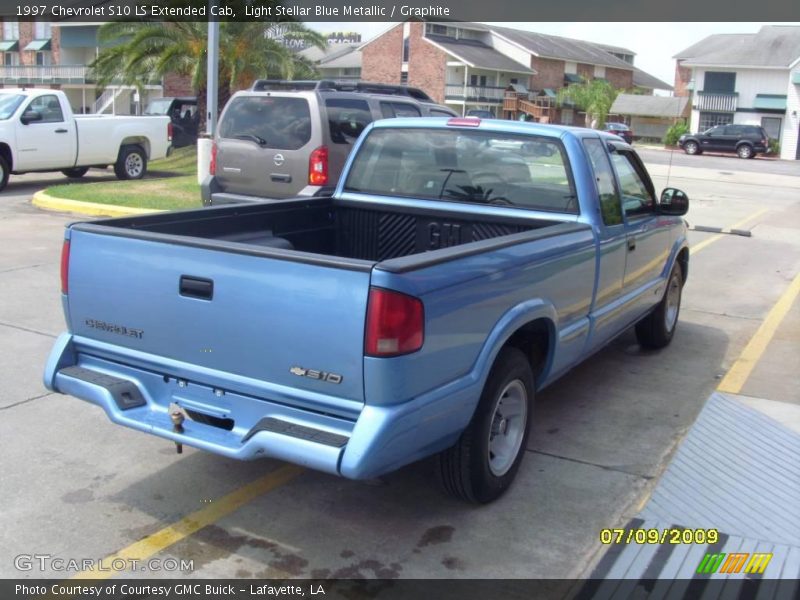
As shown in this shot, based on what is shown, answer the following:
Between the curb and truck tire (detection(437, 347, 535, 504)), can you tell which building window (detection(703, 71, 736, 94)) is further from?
truck tire (detection(437, 347, 535, 504))

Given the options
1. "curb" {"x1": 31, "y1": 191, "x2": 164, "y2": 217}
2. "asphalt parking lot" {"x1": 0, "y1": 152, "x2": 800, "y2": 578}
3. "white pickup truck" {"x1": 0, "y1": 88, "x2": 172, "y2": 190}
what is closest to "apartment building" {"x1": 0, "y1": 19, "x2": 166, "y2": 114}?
"white pickup truck" {"x1": 0, "y1": 88, "x2": 172, "y2": 190}

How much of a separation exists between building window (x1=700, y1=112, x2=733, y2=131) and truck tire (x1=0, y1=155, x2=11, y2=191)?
5123cm

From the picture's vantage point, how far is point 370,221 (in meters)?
5.98

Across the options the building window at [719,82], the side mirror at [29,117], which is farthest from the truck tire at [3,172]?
the building window at [719,82]

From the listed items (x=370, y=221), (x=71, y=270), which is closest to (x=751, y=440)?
(x=370, y=221)

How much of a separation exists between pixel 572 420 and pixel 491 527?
1657 mm

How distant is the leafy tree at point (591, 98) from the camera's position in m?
62.0

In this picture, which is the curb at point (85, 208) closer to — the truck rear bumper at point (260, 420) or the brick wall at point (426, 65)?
the truck rear bumper at point (260, 420)

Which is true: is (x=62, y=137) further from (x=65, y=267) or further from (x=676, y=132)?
(x=676, y=132)

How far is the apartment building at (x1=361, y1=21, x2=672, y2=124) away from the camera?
60.9 metres

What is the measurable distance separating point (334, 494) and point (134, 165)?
1579cm

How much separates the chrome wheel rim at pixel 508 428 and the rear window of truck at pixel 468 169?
4.78 feet

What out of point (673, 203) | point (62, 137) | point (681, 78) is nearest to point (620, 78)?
point (681, 78)

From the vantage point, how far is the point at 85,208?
1418 cm
